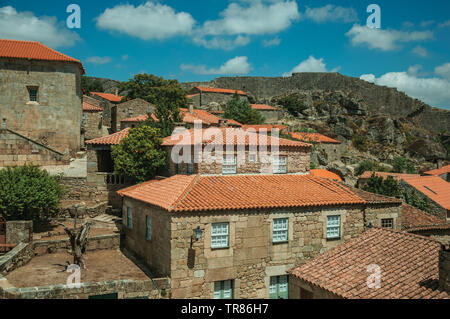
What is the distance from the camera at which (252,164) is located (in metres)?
19.3

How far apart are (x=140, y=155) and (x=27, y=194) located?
21.5 ft

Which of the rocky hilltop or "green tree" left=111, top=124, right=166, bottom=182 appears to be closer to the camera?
"green tree" left=111, top=124, right=166, bottom=182

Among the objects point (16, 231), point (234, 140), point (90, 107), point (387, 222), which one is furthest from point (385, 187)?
point (90, 107)

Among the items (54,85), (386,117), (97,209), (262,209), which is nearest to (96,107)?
(54,85)

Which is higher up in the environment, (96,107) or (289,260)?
(96,107)

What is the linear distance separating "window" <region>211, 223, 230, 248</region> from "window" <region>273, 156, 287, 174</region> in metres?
5.66

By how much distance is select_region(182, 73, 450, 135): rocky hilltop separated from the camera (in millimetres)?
85250

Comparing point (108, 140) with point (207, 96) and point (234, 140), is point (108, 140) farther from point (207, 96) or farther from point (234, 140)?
point (207, 96)

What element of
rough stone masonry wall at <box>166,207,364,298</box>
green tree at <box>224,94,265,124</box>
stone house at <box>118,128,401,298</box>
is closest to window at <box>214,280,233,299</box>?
stone house at <box>118,128,401,298</box>

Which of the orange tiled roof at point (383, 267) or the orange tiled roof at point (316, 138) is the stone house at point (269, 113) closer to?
the orange tiled roof at point (316, 138)

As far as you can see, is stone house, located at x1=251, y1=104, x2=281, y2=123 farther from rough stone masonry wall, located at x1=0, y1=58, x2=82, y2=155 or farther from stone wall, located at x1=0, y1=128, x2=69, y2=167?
stone wall, located at x1=0, y1=128, x2=69, y2=167

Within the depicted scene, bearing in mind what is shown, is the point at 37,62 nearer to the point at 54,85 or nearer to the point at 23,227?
the point at 54,85

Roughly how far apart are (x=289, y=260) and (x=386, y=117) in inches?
2446

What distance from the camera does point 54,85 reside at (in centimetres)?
3166
